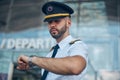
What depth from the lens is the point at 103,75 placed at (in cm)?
504

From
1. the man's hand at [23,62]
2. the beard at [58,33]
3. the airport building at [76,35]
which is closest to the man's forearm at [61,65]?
the man's hand at [23,62]

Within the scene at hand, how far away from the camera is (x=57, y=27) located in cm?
143

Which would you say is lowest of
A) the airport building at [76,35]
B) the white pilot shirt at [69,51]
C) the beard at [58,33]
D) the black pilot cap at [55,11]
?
the airport building at [76,35]

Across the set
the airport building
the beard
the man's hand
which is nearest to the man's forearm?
the man's hand

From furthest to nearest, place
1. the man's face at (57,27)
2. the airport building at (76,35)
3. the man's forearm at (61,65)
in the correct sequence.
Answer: the airport building at (76,35), the man's face at (57,27), the man's forearm at (61,65)

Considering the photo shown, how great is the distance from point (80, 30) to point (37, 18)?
89cm

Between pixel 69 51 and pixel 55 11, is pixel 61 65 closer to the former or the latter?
pixel 69 51

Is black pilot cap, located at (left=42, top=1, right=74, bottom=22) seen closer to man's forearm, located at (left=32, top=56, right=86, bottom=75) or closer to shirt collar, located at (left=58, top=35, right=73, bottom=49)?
shirt collar, located at (left=58, top=35, right=73, bottom=49)

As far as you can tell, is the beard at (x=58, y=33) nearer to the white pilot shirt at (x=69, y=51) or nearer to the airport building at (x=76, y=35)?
the white pilot shirt at (x=69, y=51)

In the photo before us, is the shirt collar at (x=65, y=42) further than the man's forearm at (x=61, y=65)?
Yes

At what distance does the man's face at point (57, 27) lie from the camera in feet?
4.69

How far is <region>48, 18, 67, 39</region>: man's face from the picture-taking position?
1.43 meters

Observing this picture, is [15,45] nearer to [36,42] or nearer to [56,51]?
[36,42]

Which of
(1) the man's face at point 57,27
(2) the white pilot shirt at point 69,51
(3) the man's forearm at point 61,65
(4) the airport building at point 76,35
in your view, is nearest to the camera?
(3) the man's forearm at point 61,65
